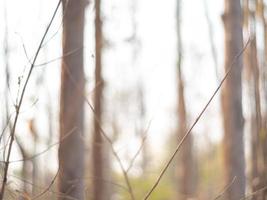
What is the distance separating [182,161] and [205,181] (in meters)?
8.56

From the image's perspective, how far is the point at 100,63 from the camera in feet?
15.3

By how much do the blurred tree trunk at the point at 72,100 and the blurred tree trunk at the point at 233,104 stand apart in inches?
36.8

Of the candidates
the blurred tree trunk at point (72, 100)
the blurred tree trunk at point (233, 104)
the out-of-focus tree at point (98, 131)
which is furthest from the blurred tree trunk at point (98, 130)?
the blurred tree trunk at point (72, 100)

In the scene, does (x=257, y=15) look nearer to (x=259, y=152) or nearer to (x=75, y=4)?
(x=259, y=152)

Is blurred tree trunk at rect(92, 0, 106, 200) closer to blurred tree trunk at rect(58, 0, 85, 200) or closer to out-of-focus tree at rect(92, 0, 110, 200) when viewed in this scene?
out-of-focus tree at rect(92, 0, 110, 200)


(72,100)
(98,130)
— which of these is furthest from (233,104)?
(98,130)

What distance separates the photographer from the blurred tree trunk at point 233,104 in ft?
9.30

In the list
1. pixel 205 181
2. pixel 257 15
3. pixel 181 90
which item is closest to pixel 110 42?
pixel 181 90

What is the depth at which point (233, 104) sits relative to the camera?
2.87m

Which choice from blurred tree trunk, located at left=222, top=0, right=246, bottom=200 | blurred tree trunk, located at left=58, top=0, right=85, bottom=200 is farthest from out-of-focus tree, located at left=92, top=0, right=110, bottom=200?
Result: blurred tree trunk, located at left=58, top=0, right=85, bottom=200

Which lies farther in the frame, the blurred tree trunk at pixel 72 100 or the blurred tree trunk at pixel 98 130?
the blurred tree trunk at pixel 98 130

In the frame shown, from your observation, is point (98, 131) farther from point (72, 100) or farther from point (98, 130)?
point (72, 100)

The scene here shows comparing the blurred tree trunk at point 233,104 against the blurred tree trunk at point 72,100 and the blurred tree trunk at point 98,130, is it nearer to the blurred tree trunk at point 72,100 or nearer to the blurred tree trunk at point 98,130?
the blurred tree trunk at point 72,100

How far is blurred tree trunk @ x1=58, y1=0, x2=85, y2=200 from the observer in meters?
2.33
